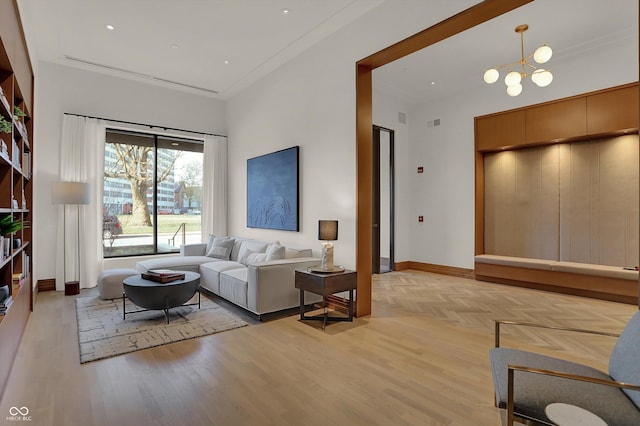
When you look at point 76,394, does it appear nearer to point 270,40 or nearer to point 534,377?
point 534,377

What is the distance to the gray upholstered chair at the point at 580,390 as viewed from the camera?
59.4 inches

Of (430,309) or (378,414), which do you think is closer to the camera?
(378,414)

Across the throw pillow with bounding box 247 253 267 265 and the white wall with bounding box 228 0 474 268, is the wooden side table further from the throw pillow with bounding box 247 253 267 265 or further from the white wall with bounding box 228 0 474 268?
the throw pillow with bounding box 247 253 267 265

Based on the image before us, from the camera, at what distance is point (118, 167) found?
6363 millimetres

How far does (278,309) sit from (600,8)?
5.15 metres

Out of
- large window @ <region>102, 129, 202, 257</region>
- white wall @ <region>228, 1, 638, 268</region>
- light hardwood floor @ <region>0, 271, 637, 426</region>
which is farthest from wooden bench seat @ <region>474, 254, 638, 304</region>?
large window @ <region>102, 129, 202, 257</region>

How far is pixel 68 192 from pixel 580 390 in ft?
20.4

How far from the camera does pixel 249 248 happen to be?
17.9 ft

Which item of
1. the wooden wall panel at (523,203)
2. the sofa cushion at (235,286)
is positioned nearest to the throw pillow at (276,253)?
the sofa cushion at (235,286)

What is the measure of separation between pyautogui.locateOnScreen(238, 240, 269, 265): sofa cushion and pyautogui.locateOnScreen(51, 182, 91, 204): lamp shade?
2484 mm

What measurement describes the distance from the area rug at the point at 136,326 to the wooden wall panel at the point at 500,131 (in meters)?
5.18

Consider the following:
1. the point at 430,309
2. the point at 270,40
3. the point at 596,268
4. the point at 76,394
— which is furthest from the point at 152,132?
the point at 596,268

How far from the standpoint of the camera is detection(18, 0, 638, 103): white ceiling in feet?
13.2

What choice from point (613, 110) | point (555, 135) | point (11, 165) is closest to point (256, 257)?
point (11, 165)
